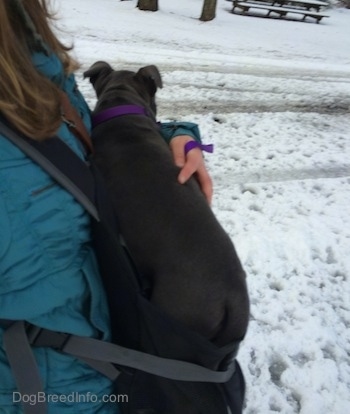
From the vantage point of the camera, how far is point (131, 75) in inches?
69.9

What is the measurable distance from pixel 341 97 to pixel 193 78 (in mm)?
2256

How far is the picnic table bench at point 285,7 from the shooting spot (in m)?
13.3

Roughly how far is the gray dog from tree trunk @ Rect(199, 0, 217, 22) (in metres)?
11.0

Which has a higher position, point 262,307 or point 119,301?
point 119,301

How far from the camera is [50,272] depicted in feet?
2.91

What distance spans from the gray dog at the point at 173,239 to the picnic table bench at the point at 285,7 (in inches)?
537

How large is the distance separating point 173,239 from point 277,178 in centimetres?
299

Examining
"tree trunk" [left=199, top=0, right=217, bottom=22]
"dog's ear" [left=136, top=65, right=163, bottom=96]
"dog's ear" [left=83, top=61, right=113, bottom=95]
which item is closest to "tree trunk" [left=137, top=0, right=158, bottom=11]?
"tree trunk" [left=199, top=0, right=217, bottom=22]

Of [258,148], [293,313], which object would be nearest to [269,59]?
[258,148]

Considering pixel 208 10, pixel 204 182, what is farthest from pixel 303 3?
pixel 204 182

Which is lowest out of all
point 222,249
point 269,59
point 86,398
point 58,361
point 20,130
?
point 269,59

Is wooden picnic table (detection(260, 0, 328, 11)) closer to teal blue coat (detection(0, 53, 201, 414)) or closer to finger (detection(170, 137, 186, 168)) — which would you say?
finger (detection(170, 137, 186, 168))

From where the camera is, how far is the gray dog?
3.40 feet

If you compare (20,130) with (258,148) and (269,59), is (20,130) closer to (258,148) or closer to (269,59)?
(258,148)
